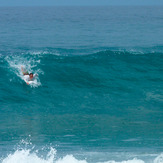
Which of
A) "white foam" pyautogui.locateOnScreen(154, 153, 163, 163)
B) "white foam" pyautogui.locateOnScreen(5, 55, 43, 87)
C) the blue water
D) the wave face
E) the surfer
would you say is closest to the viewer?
"white foam" pyautogui.locateOnScreen(154, 153, 163, 163)

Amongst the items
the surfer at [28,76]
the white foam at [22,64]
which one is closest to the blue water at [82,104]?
the white foam at [22,64]

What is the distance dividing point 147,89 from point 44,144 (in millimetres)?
8537

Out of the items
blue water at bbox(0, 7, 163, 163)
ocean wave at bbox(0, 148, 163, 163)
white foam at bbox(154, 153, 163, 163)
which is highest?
blue water at bbox(0, 7, 163, 163)

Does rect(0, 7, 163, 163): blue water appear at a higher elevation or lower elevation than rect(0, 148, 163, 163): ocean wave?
higher

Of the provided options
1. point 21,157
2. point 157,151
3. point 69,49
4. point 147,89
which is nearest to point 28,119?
point 21,157

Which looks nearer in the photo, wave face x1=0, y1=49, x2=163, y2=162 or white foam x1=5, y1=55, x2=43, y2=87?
wave face x1=0, y1=49, x2=163, y2=162

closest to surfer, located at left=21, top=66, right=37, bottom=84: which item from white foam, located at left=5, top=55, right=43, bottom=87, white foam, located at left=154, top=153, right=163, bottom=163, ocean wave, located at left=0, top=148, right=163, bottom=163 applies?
white foam, located at left=5, top=55, right=43, bottom=87

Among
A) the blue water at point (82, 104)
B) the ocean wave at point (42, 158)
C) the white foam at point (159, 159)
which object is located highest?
the blue water at point (82, 104)

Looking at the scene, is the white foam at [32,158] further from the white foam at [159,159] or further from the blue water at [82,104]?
the white foam at [159,159]

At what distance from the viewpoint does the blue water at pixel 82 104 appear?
1092 centimetres

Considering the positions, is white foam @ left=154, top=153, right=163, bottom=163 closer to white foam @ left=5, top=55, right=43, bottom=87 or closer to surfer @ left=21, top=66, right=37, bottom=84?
surfer @ left=21, top=66, right=37, bottom=84

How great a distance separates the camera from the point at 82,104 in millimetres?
16016

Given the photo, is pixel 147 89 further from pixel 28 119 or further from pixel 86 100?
pixel 28 119

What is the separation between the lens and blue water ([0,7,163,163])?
35.8 ft
